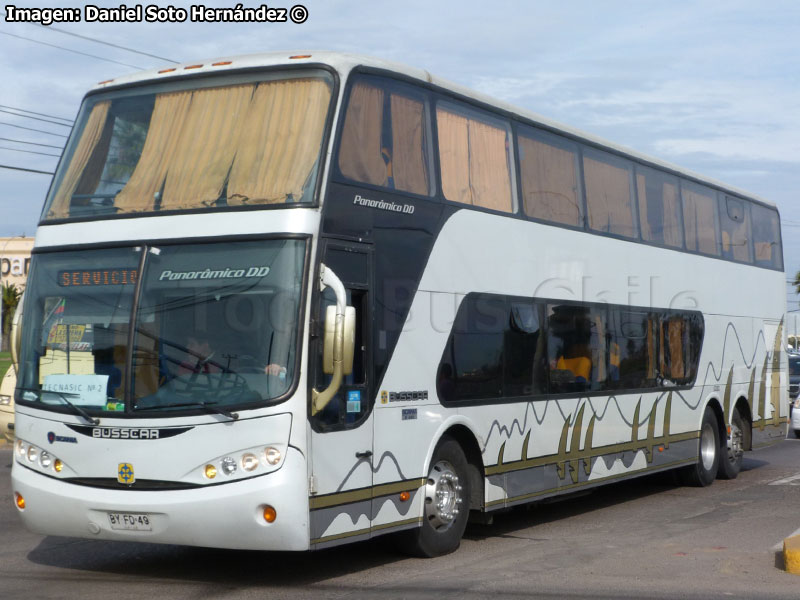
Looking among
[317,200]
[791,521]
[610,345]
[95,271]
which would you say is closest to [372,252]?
[317,200]

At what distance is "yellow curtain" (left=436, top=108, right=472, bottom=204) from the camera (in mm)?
10195

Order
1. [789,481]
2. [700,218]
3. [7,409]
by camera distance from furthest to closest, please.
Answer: [789,481], [700,218], [7,409]

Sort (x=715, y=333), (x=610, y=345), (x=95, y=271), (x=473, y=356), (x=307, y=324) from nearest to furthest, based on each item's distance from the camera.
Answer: (x=307, y=324) → (x=95, y=271) → (x=473, y=356) → (x=610, y=345) → (x=715, y=333)

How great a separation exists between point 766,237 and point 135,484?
1369 centimetres

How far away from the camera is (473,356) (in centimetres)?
1046

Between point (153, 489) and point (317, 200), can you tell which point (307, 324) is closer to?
point (317, 200)

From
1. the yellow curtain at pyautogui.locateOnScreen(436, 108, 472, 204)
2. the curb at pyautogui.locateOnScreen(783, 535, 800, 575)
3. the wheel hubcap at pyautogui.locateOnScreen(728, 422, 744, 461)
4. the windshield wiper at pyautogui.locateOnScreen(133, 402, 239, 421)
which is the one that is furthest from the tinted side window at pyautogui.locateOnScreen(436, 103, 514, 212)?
the wheel hubcap at pyautogui.locateOnScreen(728, 422, 744, 461)

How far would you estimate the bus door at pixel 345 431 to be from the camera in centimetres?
810

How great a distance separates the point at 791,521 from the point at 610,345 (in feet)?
9.18

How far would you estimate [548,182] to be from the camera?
1210cm

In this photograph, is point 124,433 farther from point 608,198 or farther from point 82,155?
point 608,198

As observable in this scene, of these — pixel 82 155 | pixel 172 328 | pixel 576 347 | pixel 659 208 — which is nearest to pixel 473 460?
pixel 576 347

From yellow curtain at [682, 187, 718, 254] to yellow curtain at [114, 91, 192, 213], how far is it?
872cm

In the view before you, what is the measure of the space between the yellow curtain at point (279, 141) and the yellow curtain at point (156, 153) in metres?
0.64
